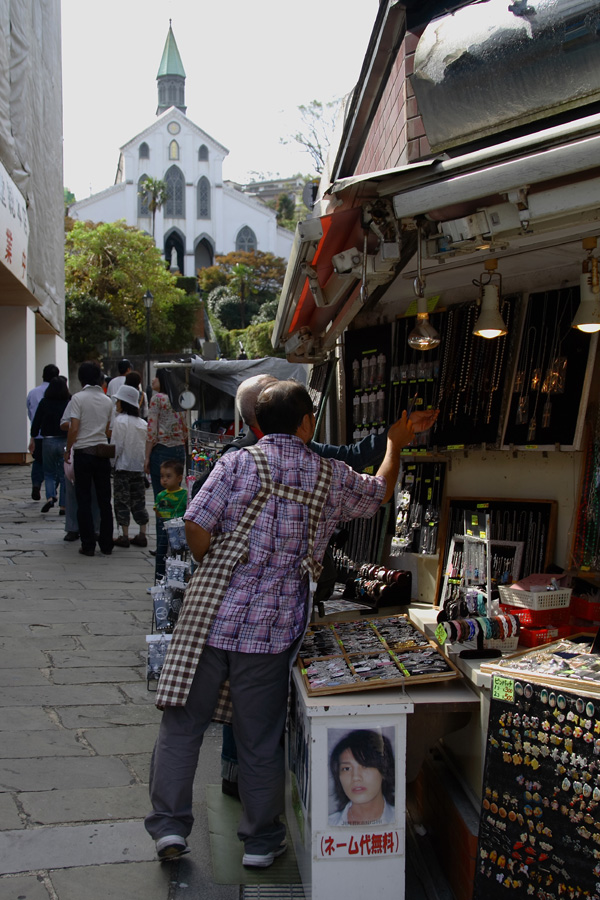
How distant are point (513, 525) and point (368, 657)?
1.07 metres

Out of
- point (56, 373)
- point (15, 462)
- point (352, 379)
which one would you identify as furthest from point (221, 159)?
point (352, 379)

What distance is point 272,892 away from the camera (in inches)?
119

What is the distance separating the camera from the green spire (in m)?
92.1

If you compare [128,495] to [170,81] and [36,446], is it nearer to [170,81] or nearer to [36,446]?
[36,446]

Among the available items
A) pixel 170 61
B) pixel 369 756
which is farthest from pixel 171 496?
pixel 170 61

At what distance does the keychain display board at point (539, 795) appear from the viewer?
2447mm

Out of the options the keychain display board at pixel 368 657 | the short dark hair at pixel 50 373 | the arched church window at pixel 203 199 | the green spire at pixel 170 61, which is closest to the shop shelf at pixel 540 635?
the keychain display board at pixel 368 657

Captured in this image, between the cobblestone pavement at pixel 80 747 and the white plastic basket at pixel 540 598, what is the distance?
1.50m

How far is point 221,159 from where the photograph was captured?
7525cm

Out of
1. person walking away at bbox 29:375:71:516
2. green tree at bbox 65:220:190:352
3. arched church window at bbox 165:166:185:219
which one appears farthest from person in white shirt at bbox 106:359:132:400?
arched church window at bbox 165:166:185:219

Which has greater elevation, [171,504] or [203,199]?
[203,199]

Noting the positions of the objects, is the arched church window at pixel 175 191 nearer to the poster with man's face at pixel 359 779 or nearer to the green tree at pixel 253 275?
the green tree at pixel 253 275

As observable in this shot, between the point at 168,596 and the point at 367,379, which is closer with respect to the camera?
the point at 367,379

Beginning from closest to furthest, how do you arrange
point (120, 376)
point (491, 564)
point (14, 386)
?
point (491, 564), point (120, 376), point (14, 386)
